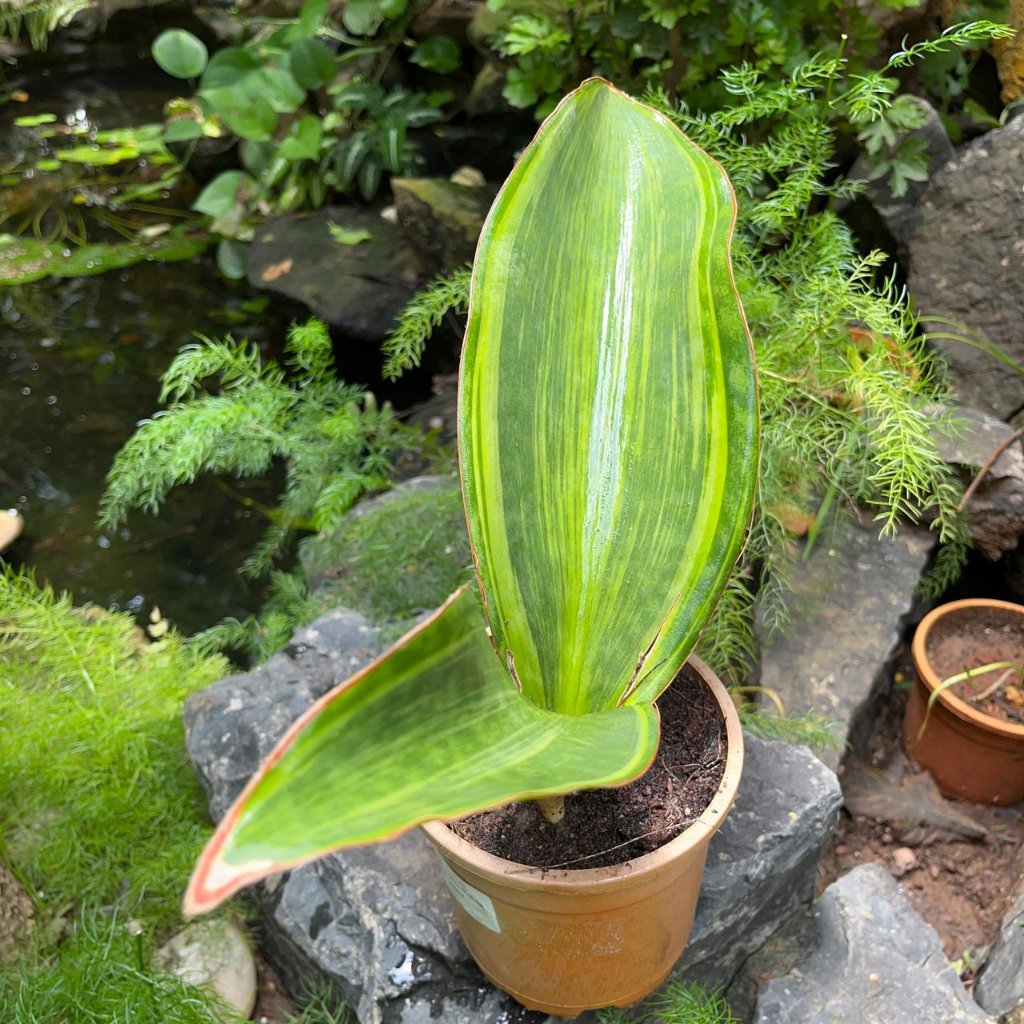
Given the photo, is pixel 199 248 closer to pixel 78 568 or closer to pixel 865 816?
pixel 78 568

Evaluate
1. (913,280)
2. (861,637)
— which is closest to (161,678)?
(861,637)

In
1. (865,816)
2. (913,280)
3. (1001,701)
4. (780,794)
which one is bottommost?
(865,816)

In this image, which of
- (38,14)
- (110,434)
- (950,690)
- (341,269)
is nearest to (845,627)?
(950,690)

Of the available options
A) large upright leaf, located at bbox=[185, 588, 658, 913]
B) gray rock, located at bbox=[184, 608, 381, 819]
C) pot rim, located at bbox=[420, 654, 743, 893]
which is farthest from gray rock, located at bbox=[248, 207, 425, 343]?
large upright leaf, located at bbox=[185, 588, 658, 913]

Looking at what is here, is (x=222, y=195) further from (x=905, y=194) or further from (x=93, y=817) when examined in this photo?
(x=93, y=817)

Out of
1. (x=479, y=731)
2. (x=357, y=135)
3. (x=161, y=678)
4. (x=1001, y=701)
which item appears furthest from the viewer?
(x=357, y=135)

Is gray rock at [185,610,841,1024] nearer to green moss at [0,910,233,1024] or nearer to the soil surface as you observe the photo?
green moss at [0,910,233,1024]
